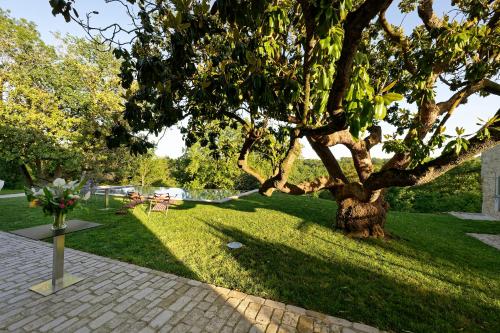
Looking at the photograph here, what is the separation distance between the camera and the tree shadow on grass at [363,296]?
3.36 metres

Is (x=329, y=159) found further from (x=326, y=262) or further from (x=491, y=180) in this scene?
(x=491, y=180)

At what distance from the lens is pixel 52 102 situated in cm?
1448

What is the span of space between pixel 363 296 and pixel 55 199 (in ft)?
18.8

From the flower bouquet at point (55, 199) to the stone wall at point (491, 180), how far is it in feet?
62.2

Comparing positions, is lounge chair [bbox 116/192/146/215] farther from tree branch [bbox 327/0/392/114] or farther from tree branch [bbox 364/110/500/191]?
tree branch [bbox 327/0/392/114]

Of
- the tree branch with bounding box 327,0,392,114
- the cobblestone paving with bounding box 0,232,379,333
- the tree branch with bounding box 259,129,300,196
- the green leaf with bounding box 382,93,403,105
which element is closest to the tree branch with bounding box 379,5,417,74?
the tree branch with bounding box 259,129,300,196

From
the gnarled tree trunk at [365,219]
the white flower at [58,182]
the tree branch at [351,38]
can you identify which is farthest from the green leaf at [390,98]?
the gnarled tree trunk at [365,219]

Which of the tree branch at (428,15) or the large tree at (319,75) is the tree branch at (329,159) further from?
the tree branch at (428,15)

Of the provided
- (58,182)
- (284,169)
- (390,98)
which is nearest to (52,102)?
(58,182)

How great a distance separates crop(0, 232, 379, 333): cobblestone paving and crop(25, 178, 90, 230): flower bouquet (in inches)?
46.9

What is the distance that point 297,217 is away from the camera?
996cm

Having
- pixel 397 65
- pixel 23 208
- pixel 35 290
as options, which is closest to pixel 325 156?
pixel 397 65

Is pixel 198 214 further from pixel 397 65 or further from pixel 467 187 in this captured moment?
pixel 467 187

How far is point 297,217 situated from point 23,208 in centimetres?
1248
